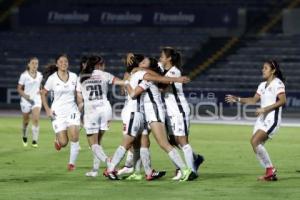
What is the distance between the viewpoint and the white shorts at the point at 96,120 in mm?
16844

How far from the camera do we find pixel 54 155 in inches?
841

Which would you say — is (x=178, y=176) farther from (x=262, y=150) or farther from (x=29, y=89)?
(x=29, y=89)

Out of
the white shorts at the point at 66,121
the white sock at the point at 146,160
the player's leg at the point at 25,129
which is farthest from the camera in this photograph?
the player's leg at the point at 25,129

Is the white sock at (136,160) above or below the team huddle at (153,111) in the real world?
below

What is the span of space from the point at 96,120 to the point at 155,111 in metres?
1.41

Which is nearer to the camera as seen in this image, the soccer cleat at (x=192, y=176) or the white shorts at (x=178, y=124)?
the soccer cleat at (x=192, y=176)

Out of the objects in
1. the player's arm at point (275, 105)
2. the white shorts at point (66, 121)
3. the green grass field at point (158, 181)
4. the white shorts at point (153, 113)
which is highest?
the player's arm at point (275, 105)

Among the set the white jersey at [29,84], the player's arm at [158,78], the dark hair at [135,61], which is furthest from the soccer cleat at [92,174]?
the white jersey at [29,84]

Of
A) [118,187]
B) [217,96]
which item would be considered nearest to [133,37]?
[217,96]

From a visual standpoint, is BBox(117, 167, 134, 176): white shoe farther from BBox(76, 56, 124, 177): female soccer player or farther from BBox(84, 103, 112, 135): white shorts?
BBox(84, 103, 112, 135): white shorts

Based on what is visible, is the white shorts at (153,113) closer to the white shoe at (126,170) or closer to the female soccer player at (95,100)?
the female soccer player at (95,100)

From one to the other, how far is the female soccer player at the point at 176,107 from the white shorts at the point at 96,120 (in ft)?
3.86

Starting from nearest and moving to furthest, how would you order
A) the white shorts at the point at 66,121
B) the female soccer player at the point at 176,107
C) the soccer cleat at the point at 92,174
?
1. the female soccer player at the point at 176,107
2. the soccer cleat at the point at 92,174
3. the white shorts at the point at 66,121

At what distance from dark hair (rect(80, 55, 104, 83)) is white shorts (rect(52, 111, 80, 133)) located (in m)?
1.39
